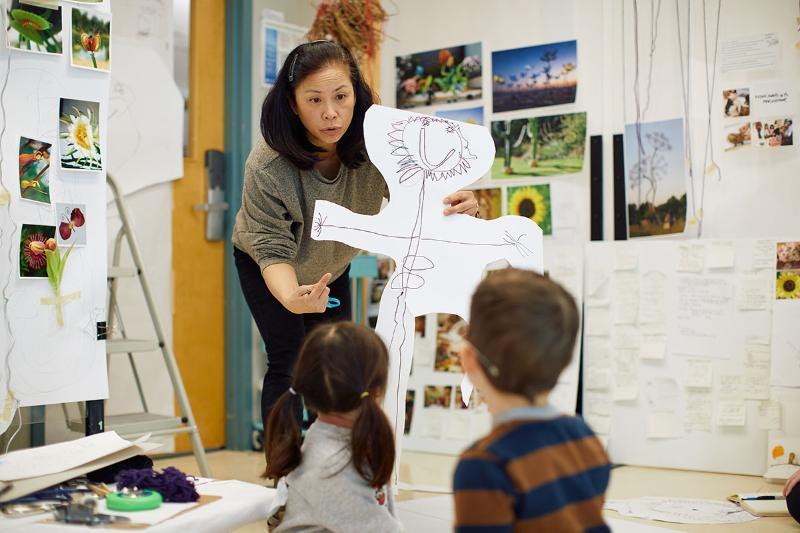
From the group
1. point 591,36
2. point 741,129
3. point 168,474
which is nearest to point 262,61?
point 591,36

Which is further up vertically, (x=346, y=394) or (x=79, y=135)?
(x=79, y=135)

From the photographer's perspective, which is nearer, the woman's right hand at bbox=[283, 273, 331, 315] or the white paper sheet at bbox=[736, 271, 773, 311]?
the woman's right hand at bbox=[283, 273, 331, 315]

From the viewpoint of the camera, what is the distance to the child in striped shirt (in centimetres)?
104

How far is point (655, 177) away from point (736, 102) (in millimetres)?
369

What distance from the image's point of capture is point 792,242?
2.92m

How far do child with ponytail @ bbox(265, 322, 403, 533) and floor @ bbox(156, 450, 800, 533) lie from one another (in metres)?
0.93

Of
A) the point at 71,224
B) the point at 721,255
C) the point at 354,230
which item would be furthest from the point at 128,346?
the point at 721,255

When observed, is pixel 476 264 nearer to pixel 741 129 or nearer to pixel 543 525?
pixel 543 525

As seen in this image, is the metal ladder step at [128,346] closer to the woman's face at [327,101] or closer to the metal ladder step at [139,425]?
the metal ladder step at [139,425]

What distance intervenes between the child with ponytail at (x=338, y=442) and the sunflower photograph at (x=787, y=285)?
1974 millimetres

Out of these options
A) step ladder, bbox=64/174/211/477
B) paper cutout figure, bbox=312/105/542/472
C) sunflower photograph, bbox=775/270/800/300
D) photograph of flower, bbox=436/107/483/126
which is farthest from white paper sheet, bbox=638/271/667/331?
step ladder, bbox=64/174/211/477

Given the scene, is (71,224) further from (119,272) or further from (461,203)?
(461,203)

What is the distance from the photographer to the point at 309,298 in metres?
1.76

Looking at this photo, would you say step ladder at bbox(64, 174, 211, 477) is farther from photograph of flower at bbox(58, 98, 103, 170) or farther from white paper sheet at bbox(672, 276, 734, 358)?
white paper sheet at bbox(672, 276, 734, 358)
